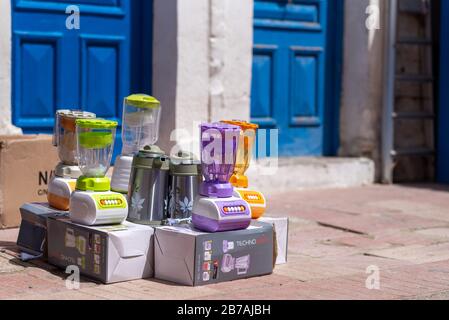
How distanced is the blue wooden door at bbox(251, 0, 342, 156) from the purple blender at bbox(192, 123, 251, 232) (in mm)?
3210

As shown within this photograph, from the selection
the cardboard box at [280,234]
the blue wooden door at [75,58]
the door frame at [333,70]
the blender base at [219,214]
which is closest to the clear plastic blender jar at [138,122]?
the blender base at [219,214]

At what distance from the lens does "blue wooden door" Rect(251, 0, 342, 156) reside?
7.82 metres

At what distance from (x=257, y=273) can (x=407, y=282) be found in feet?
2.66

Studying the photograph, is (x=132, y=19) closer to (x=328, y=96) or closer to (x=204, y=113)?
(x=204, y=113)

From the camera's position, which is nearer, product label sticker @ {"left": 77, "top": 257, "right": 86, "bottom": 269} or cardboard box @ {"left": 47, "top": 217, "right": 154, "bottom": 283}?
cardboard box @ {"left": 47, "top": 217, "right": 154, "bottom": 283}

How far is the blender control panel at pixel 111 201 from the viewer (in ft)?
14.6

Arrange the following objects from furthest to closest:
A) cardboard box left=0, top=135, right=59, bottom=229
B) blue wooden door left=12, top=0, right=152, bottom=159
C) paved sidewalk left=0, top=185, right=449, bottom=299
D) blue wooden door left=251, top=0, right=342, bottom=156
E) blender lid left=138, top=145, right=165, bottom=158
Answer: blue wooden door left=251, top=0, right=342, bottom=156 < blue wooden door left=12, top=0, right=152, bottom=159 < cardboard box left=0, top=135, right=59, bottom=229 < blender lid left=138, top=145, right=165, bottom=158 < paved sidewalk left=0, top=185, right=449, bottom=299

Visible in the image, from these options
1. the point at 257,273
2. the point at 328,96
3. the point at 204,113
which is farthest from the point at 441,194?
the point at 257,273

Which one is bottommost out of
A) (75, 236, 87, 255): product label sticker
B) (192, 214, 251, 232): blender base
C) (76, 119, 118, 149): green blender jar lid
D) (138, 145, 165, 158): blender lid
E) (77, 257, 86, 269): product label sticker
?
(77, 257, 86, 269): product label sticker

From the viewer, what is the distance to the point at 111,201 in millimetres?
4500

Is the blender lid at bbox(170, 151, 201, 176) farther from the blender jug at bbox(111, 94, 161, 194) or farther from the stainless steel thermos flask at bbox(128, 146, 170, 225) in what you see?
the blender jug at bbox(111, 94, 161, 194)

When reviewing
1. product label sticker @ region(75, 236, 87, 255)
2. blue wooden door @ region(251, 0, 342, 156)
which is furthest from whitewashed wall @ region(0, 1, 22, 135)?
blue wooden door @ region(251, 0, 342, 156)

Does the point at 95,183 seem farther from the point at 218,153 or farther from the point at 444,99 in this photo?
the point at 444,99
